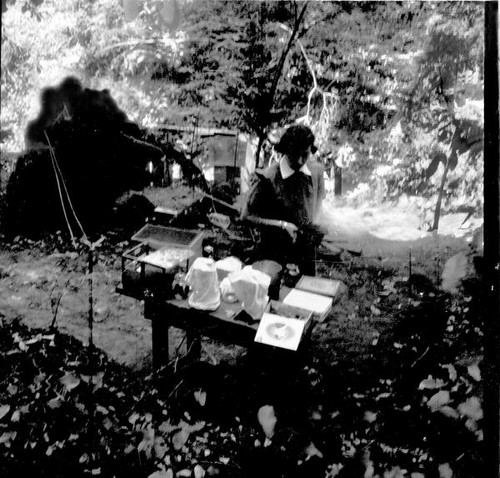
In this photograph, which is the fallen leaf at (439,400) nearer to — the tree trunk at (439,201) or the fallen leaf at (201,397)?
the tree trunk at (439,201)

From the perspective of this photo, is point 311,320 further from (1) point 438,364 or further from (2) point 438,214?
(2) point 438,214

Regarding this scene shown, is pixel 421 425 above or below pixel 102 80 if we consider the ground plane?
below

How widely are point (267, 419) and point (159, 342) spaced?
2.74 ft

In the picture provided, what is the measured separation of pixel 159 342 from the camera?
9.02ft

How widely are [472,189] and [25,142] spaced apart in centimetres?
277

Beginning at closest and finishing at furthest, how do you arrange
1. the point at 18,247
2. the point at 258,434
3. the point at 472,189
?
the point at 472,189, the point at 258,434, the point at 18,247

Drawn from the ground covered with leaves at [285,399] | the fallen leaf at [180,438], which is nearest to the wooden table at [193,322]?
the ground covered with leaves at [285,399]

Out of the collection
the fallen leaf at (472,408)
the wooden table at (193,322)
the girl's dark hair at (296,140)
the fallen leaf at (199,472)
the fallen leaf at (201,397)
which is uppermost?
the girl's dark hair at (296,140)

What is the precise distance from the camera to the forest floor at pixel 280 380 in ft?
8.14

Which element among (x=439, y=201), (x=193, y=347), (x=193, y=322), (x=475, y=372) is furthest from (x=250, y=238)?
(x=475, y=372)

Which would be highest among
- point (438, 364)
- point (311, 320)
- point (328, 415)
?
point (311, 320)

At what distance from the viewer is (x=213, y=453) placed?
103 inches

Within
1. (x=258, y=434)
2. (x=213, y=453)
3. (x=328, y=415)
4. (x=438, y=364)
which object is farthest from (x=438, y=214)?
(x=213, y=453)

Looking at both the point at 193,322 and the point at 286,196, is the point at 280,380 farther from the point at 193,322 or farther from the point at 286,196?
the point at 286,196
